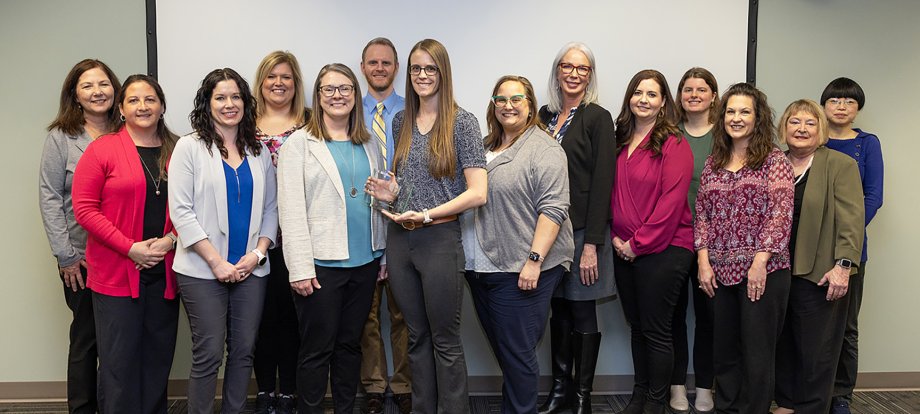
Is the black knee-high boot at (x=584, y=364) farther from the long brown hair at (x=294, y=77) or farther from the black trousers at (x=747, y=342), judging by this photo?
the long brown hair at (x=294, y=77)

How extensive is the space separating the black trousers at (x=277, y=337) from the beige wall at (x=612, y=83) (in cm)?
63

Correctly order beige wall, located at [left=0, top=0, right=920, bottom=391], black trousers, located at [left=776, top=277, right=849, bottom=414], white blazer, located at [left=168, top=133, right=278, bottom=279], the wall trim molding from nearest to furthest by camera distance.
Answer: white blazer, located at [left=168, top=133, right=278, bottom=279], black trousers, located at [left=776, top=277, right=849, bottom=414], beige wall, located at [left=0, top=0, right=920, bottom=391], the wall trim molding

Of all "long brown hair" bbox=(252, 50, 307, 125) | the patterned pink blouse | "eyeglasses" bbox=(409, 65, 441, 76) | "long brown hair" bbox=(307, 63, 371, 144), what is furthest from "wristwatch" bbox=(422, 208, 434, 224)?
the patterned pink blouse

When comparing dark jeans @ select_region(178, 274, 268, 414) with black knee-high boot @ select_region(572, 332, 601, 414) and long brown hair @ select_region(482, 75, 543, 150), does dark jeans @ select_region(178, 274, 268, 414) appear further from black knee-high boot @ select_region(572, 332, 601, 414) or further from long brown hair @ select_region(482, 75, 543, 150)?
black knee-high boot @ select_region(572, 332, 601, 414)

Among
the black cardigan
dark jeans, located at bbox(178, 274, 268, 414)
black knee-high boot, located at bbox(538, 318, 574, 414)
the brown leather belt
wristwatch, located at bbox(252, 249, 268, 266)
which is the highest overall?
the black cardigan

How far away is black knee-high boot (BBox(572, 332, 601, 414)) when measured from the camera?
2.87 m

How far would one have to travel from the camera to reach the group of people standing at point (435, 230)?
237 centimetres

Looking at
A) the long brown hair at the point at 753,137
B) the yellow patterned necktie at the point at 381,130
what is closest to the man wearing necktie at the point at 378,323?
the yellow patterned necktie at the point at 381,130

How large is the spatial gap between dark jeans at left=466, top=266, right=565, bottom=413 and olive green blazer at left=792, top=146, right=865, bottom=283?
1015mm

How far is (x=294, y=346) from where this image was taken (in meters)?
2.91

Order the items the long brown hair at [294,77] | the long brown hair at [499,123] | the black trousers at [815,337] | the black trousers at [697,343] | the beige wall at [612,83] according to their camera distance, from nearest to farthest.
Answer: the long brown hair at [499,123] < the black trousers at [815,337] < the long brown hair at [294,77] < the black trousers at [697,343] < the beige wall at [612,83]

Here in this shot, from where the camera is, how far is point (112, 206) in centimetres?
239

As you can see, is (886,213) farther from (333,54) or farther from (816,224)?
(333,54)

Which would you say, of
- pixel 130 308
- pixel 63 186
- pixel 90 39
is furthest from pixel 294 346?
pixel 90 39
